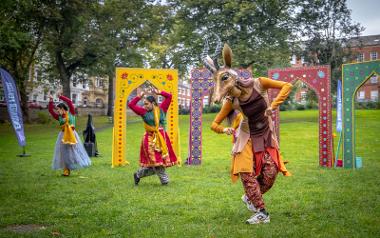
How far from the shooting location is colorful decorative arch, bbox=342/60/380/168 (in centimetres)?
1272

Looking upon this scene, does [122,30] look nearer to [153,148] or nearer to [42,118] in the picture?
[42,118]

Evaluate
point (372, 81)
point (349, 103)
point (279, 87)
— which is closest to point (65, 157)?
point (279, 87)

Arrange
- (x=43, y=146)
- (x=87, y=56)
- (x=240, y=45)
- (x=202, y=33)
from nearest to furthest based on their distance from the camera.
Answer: (x=43, y=146) < (x=240, y=45) < (x=202, y=33) < (x=87, y=56)

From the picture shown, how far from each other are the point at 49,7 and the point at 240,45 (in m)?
15.1

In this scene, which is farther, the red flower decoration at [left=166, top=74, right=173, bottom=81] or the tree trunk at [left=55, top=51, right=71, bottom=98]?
the tree trunk at [left=55, top=51, right=71, bottom=98]

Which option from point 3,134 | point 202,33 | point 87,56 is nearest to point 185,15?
point 202,33

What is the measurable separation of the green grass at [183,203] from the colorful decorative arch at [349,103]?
25.0 inches

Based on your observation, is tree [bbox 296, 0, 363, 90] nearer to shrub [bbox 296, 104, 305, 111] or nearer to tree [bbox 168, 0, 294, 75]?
tree [bbox 168, 0, 294, 75]

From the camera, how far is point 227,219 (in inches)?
255

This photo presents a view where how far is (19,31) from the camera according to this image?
104 feet

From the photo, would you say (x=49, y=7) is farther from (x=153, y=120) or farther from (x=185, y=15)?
(x=153, y=120)

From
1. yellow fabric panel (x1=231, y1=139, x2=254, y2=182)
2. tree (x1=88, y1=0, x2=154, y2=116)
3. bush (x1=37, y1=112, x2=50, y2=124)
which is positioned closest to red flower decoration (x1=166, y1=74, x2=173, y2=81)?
yellow fabric panel (x1=231, y1=139, x2=254, y2=182)

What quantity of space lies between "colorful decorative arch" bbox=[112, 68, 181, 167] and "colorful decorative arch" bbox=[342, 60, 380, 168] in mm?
5602

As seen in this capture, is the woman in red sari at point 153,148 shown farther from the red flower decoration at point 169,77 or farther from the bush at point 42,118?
the bush at point 42,118
